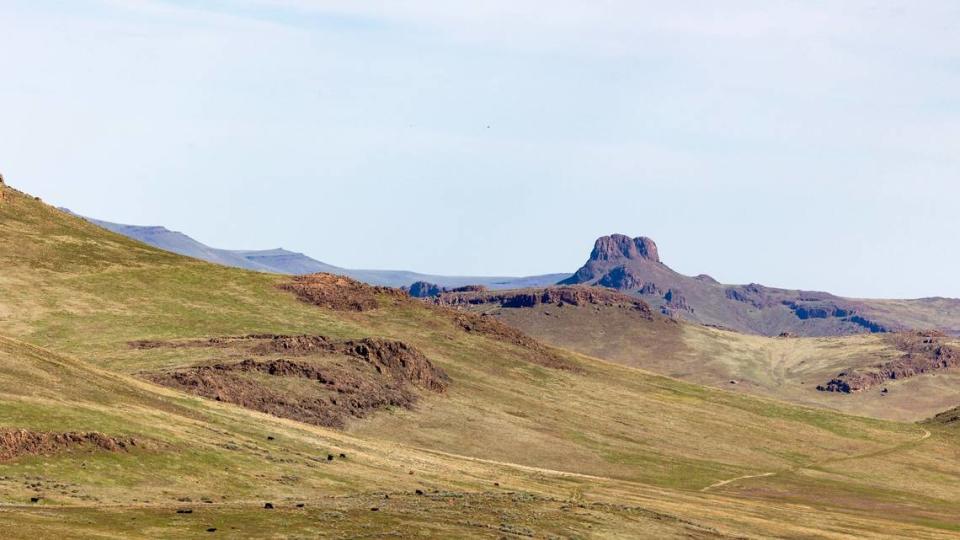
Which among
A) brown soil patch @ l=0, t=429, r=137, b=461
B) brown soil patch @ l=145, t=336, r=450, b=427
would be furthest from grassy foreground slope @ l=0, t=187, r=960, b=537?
brown soil patch @ l=145, t=336, r=450, b=427

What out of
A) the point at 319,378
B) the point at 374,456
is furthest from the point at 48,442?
the point at 319,378

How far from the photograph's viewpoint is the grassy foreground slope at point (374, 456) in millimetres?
86625

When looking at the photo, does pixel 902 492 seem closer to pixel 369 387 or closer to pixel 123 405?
pixel 369 387

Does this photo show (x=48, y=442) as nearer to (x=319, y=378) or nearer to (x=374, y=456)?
(x=374, y=456)

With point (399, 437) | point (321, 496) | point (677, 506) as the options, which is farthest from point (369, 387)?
point (321, 496)

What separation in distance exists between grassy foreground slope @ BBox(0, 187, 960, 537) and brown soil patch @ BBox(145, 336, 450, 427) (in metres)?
4.04

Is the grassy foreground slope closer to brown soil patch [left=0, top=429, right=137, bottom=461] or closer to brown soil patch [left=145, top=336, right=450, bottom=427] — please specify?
brown soil patch [left=0, top=429, right=137, bottom=461]

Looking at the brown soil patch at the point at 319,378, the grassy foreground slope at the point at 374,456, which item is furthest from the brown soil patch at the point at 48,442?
the brown soil patch at the point at 319,378

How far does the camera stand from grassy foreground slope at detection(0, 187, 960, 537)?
8662cm

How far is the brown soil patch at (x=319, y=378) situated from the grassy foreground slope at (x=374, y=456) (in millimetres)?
4041

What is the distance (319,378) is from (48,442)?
7677 centimetres

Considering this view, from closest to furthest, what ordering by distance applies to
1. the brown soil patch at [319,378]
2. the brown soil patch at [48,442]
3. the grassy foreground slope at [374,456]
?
the brown soil patch at [48,442] < the grassy foreground slope at [374,456] < the brown soil patch at [319,378]

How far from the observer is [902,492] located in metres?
A: 166

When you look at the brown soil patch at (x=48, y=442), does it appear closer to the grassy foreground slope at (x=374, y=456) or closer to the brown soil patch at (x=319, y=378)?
the grassy foreground slope at (x=374, y=456)
